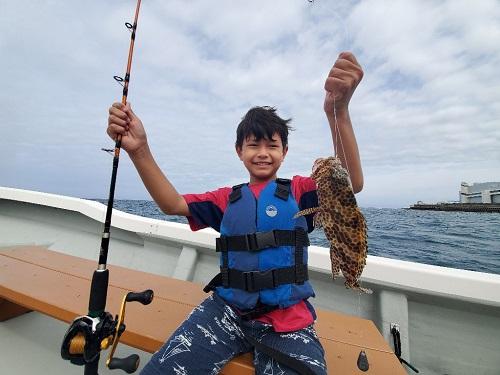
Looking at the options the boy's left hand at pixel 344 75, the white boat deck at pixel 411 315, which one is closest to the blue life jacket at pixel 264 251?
the boy's left hand at pixel 344 75

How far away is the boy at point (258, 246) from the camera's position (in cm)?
175

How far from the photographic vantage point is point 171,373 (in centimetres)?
165

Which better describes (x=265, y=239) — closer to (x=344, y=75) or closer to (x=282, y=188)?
(x=282, y=188)

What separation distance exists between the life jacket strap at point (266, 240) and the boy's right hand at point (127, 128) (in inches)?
38.1

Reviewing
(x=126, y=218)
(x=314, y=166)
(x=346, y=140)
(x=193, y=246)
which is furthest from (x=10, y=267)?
(x=346, y=140)

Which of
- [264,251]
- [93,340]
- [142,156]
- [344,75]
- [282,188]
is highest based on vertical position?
[344,75]

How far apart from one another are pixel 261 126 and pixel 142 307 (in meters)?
1.91

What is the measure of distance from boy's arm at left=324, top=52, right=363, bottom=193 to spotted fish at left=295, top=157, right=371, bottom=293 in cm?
24

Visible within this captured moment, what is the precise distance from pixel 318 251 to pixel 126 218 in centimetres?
316

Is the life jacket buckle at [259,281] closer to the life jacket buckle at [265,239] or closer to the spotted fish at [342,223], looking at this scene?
the life jacket buckle at [265,239]

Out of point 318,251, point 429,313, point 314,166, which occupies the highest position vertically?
point 314,166

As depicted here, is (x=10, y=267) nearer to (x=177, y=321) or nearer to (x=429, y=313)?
(x=177, y=321)

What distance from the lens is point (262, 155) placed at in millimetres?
2279

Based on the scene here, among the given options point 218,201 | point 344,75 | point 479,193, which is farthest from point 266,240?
point 479,193
